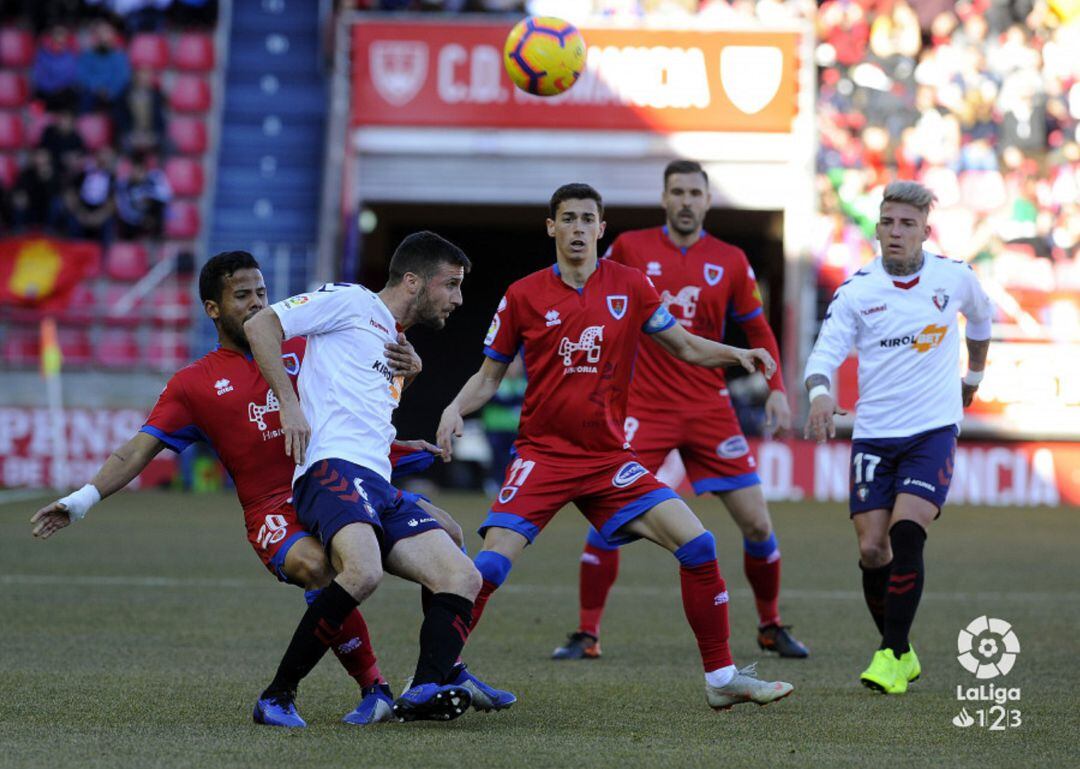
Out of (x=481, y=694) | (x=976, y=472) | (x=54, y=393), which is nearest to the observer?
(x=481, y=694)

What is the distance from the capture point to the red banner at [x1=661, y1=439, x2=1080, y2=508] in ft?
66.2

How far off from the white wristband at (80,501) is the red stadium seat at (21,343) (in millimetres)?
16089

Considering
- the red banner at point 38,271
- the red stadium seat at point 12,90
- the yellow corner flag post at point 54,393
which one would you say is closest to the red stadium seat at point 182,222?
the red banner at point 38,271

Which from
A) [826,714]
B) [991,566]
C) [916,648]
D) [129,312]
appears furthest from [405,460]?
[129,312]

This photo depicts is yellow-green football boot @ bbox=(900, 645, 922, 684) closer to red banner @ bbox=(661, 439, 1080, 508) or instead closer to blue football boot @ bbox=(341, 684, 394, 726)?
blue football boot @ bbox=(341, 684, 394, 726)

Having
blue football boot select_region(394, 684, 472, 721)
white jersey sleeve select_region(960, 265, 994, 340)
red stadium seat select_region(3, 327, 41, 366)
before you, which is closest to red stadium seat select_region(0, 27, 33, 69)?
red stadium seat select_region(3, 327, 41, 366)

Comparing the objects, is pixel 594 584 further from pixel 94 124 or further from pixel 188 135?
pixel 94 124

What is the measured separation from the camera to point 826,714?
6570 mm

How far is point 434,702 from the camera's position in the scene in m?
5.88

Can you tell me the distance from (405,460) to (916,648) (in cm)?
335

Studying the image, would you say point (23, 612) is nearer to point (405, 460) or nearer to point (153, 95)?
point (405, 460)

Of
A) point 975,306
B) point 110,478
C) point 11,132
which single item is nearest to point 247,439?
point 110,478

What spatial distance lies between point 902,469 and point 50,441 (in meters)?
15.0

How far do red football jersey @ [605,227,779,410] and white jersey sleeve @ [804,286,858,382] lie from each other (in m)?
1.15
